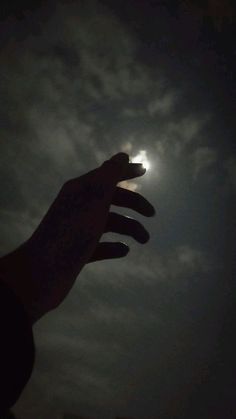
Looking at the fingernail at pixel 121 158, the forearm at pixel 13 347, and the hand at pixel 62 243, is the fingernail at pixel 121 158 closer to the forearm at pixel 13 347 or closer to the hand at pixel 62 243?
the hand at pixel 62 243

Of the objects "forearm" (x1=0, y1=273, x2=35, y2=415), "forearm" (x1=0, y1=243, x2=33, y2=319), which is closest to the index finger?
"forearm" (x1=0, y1=243, x2=33, y2=319)

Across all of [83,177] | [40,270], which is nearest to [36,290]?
[40,270]

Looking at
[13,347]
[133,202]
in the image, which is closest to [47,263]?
[13,347]

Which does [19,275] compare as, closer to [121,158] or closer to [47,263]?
[47,263]

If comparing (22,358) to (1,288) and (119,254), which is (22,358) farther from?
(119,254)

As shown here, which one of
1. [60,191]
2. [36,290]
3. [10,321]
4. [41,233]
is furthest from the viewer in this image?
[60,191]


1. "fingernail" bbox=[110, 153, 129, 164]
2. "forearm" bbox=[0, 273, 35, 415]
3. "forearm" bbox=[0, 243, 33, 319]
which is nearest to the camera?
"forearm" bbox=[0, 273, 35, 415]

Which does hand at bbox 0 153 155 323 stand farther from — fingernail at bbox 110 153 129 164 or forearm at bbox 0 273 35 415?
forearm at bbox 0 273 35 415
